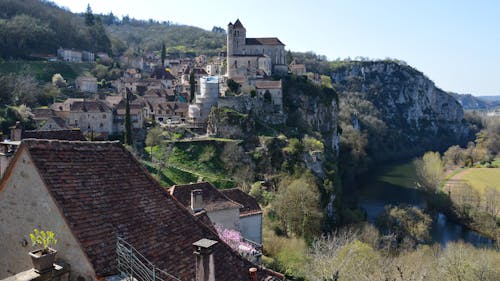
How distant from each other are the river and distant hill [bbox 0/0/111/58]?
80.9 meters

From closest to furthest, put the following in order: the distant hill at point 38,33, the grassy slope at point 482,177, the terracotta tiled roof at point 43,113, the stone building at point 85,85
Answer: the terracotta tiled roof at point 43,113 < the grassy slope at point 482,177 < the stone building at point 85,85 < the distant hill at point 38,33

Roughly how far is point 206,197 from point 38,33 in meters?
93.2

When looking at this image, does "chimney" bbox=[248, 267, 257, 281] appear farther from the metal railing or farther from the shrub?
the shrub

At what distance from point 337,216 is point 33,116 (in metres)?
43.3

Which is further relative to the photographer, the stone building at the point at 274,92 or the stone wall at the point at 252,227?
the stone building at the point at 274,92

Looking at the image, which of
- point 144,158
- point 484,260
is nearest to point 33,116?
point 144,158

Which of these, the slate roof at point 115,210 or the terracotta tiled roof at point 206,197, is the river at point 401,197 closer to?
the terracotta tiled roof at point 206,197

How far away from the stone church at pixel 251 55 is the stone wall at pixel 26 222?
2853 inches

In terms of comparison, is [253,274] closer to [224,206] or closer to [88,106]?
[224,206]

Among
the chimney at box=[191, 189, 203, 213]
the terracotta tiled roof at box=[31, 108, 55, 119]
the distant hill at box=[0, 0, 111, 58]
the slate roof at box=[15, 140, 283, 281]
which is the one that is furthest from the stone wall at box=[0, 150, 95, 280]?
the distant hill at box=[0, 0, 111, 58]

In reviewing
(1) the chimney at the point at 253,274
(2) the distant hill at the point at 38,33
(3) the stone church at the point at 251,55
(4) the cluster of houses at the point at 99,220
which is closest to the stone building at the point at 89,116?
(3) the stone church at the point at 251,55

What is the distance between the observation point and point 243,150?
62.1 metres

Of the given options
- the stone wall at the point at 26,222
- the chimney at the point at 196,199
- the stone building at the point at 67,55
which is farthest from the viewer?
the stone building at the point at 67,55

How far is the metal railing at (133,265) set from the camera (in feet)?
23.8
